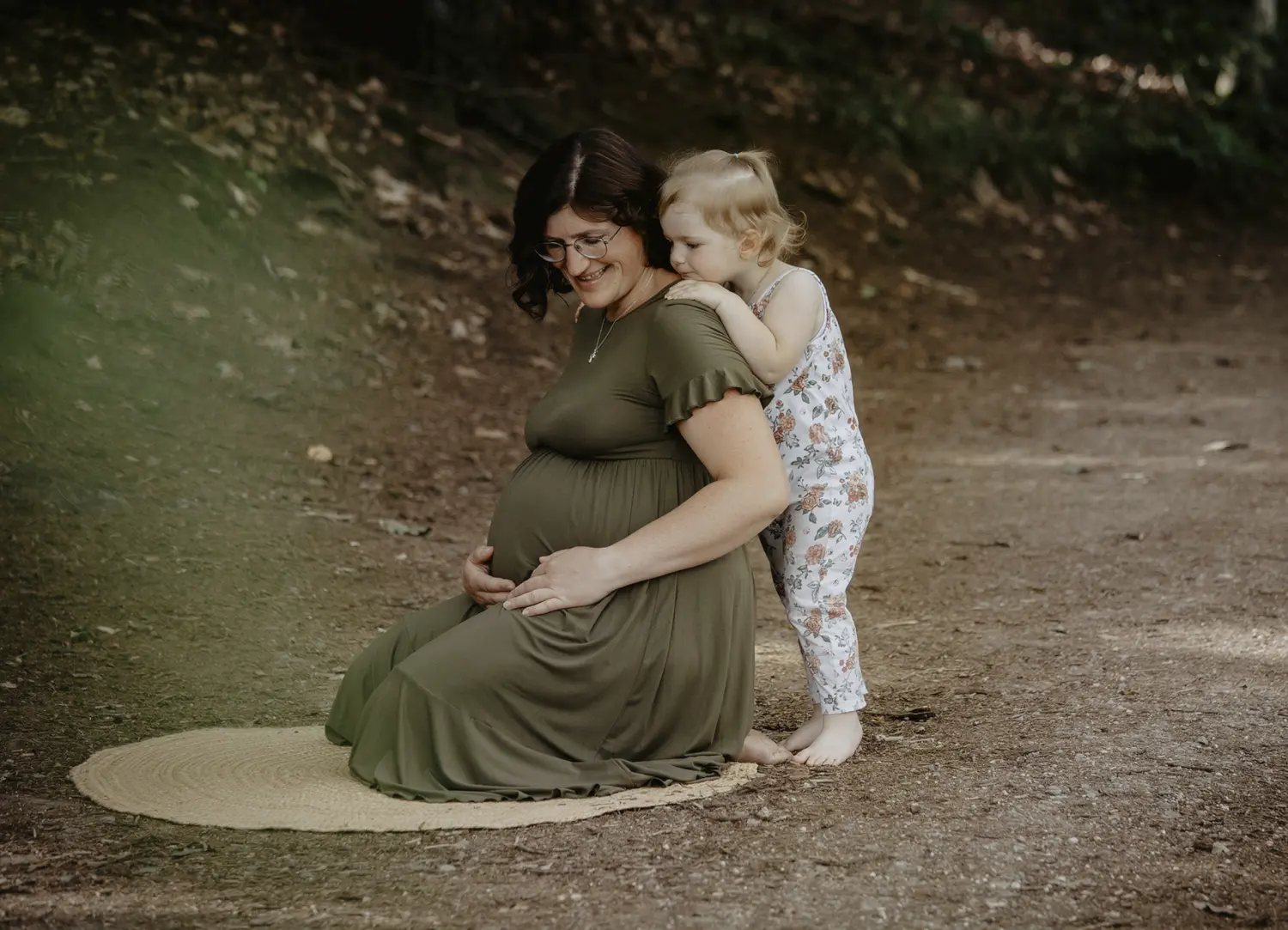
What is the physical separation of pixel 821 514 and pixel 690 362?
1.91 ft

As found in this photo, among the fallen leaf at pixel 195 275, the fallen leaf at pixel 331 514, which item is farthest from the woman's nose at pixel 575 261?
the fallen leaf at pixel 195 275

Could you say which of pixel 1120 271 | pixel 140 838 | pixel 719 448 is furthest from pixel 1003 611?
pixel 1120 271

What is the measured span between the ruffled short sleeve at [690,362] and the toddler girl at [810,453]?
0.11 m

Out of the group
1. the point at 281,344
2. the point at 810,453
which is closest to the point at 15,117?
the point at 281,344

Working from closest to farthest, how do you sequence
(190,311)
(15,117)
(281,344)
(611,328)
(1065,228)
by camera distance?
1. (611,328)
2. (190,311)
3. (281,344)
4. (15,117)
5. (1065,228)

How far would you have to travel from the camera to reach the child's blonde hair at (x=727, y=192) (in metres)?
3.39

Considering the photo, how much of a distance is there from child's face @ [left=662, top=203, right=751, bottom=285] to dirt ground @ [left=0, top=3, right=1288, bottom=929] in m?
1.18

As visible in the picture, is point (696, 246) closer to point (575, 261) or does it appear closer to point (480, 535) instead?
point (575, 261)

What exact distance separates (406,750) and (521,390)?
17.4 feet

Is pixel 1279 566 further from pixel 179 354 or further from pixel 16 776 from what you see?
A: pixel 179 354

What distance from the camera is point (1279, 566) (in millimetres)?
5449

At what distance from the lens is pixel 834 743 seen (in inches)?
143

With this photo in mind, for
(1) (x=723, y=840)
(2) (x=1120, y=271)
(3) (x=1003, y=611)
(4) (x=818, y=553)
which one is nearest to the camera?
(1) (x=723, y=840)

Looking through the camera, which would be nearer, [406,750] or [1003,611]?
[406,750]
